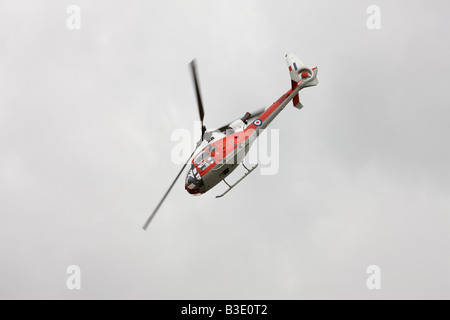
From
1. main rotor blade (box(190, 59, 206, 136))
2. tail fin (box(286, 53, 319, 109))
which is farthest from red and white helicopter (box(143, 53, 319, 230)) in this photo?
tail fin (box(286, 53, 319, 109))

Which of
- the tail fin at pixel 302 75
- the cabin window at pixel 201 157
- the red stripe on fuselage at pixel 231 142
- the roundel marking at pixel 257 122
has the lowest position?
the cabin window at pixel 201 157

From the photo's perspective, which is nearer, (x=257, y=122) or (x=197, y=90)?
(x=197, y=90)

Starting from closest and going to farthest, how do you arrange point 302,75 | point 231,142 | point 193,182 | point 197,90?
point 197,90
point 193,182
point 231,142
point 302,75

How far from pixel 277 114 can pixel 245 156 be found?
4076mm

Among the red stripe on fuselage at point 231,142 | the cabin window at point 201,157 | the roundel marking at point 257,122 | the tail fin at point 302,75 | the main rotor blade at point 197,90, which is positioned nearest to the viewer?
the main rotor blade at point 197,90

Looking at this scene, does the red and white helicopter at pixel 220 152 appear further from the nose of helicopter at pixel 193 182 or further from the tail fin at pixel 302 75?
the tail fin at pixel 302 75

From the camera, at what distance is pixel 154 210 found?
30609mm

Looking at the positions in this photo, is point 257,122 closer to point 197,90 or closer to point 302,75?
point 302,75

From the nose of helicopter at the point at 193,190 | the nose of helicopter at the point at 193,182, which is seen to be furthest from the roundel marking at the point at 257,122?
the nose of helicopter at the point at 193,190

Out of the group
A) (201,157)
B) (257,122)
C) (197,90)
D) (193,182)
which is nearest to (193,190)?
(193,182)

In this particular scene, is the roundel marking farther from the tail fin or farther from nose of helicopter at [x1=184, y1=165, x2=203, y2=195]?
nose of helicopter at [x1=184, y1=165, x2=203, y2=195]

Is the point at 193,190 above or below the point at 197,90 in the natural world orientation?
below

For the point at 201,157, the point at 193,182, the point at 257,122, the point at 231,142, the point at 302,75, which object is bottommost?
the point at 193,182
